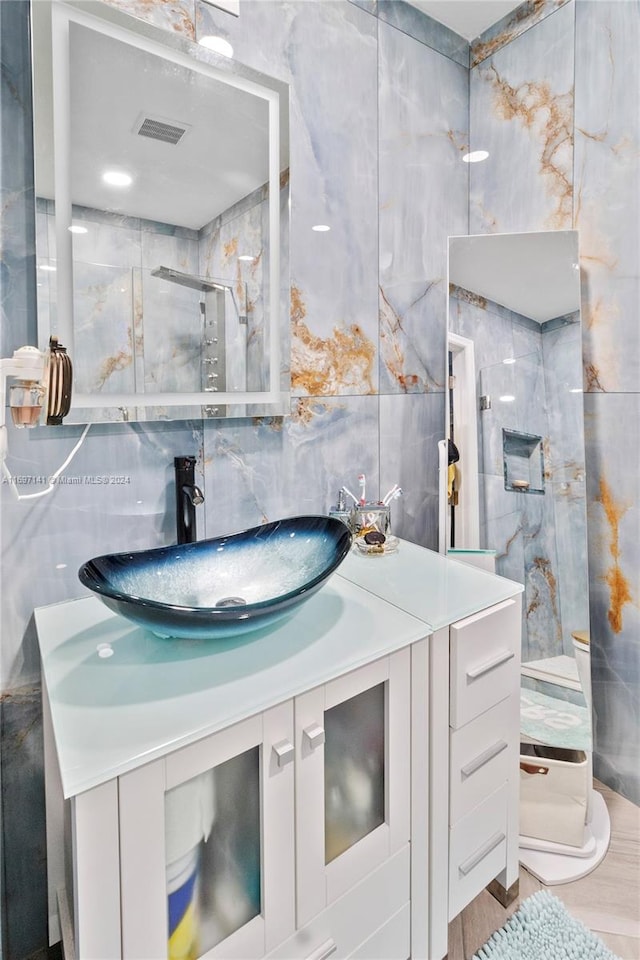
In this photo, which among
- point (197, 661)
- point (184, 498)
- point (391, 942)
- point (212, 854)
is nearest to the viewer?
point (212, 854)

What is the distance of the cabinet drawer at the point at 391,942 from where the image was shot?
1.09 meters

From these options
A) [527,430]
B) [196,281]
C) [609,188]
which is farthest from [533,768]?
[609,188]

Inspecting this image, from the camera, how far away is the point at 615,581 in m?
1.81

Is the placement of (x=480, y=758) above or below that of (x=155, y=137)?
below

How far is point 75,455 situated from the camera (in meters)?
1.25

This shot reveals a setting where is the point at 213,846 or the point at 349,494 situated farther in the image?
the point at 349,494

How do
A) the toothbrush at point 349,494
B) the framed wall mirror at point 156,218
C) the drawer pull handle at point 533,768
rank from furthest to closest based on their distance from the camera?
the toothbrush at point 349,494 < the drawer pull handle at point 533,768 < the framed wall mirror at point 156,218

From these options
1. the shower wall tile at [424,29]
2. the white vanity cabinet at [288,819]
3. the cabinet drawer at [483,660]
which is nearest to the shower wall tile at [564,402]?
the cabinet drawer at [483,660]

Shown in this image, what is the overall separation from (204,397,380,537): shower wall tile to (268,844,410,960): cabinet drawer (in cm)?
84

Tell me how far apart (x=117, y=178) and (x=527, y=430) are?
135 centimetres

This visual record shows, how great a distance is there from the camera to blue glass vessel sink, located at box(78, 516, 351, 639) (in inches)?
36.3

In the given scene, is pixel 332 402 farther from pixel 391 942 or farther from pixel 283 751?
pixel 391 942

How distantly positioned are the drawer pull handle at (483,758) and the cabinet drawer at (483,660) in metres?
0.11

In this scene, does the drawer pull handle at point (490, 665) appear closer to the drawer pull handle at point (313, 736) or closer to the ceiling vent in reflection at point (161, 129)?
the drawer pull handle at point (313, 736)
